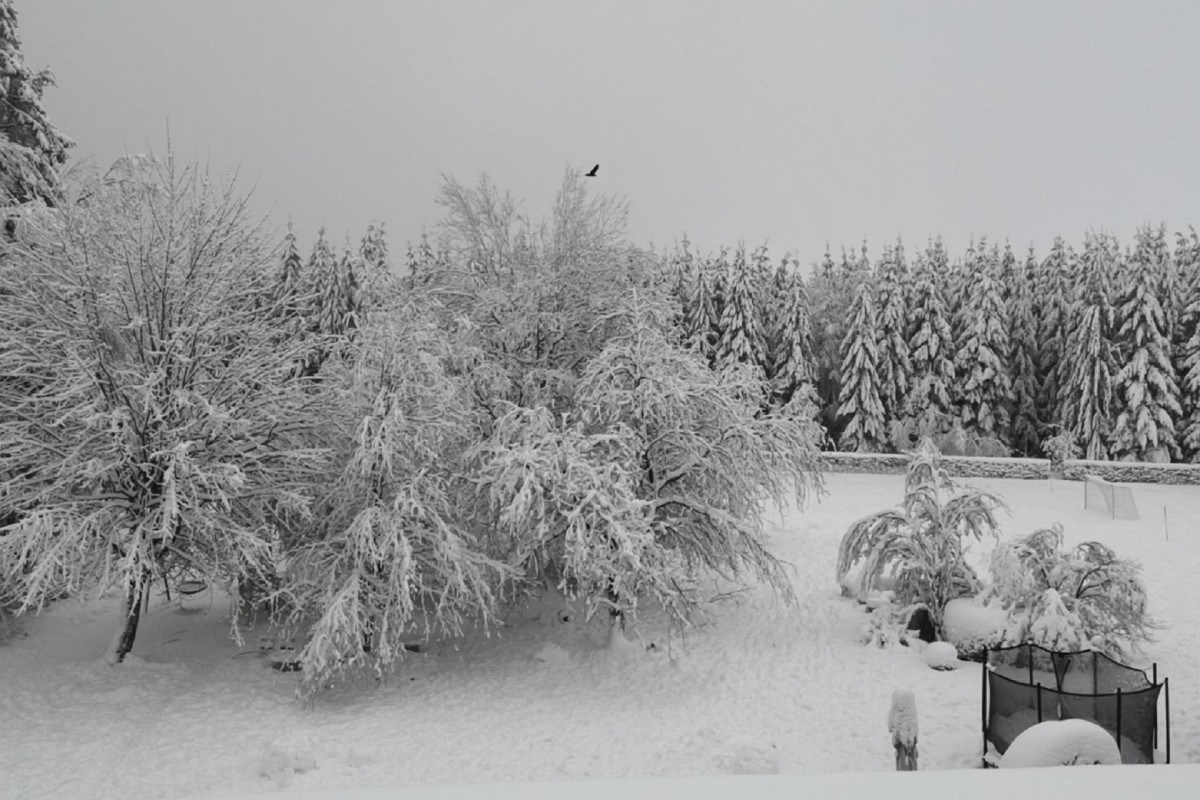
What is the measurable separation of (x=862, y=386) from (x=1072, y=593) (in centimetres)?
2573

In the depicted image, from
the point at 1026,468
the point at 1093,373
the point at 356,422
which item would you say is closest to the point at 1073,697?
the point at 356,422

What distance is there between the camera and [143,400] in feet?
45.2

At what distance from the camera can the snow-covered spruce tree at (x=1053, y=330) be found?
3838cm

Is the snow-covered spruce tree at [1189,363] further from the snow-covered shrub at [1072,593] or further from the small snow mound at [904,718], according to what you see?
the small snow mound at [904,718]

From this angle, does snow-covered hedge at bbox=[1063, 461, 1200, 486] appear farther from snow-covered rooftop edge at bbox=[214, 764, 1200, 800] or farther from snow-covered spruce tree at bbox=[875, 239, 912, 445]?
snow-covered rooftop edge at bbox=[214, 764, 1200, 800]

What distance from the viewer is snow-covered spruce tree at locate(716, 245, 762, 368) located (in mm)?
40531

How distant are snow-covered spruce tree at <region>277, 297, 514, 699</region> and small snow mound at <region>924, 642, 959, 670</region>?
26.1ft

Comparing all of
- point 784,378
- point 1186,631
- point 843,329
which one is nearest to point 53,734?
point 1186,631

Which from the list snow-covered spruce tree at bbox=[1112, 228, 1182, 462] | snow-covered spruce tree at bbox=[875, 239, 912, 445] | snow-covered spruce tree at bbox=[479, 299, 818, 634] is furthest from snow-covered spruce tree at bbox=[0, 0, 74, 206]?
snow-covered spruce tree at bbox=[1112, 228, 1182, 462]

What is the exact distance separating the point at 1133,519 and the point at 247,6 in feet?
124

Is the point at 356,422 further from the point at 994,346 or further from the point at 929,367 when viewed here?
the point at 994,346

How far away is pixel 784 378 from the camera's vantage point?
130ft

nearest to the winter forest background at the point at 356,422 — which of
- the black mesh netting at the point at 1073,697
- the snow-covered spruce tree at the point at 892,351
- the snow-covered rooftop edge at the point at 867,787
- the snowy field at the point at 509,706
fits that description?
the snowy field at the point at 509,706

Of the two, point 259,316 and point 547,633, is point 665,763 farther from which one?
point 259,316
